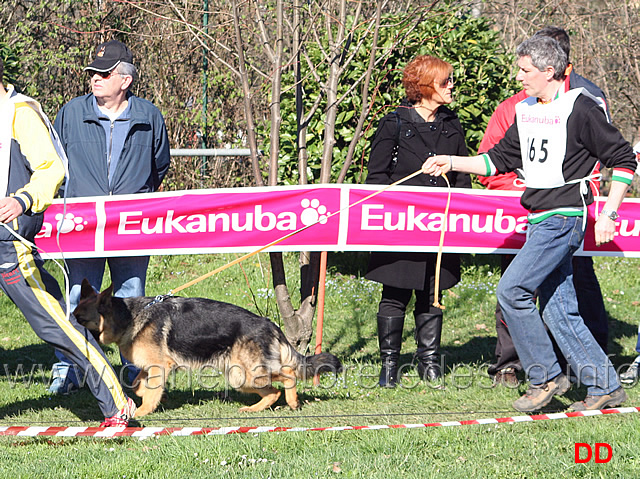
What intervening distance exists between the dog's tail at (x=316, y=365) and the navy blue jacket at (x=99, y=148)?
175 centimetres

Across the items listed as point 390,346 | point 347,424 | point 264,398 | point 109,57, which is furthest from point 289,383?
point 109,57

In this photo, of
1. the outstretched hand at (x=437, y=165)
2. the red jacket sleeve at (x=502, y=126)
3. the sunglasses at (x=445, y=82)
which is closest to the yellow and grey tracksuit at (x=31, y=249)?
the outstretched hand at (x=437, y=165)

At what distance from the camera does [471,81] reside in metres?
8.65

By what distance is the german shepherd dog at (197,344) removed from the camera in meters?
5.12

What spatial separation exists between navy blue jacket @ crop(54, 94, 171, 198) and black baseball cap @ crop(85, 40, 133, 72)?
28 cm

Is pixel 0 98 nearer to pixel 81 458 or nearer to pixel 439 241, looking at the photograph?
pixel 81 458

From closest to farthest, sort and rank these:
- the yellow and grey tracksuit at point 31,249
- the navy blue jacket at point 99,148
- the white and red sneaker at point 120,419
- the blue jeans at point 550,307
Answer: the yellow and grey tracksuit at point 31,249 → the white and red sneaker at point 120,419 → the blue jeans at point 550,307 → the navy blue jacket at point 99,148

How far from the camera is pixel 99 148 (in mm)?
5590

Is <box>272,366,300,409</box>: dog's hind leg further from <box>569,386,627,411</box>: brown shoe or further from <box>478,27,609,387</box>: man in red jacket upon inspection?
<box>569,386,627,411</box>: brown shoe

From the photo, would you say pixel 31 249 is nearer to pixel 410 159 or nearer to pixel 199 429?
pixel 199 429

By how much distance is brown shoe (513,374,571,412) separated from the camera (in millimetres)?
4852

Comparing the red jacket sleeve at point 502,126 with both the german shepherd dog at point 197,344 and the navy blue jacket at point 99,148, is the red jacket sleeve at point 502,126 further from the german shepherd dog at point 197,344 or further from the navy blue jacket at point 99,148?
the navy blue jacket at point 99,148

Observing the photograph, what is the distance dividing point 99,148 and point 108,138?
99mm
